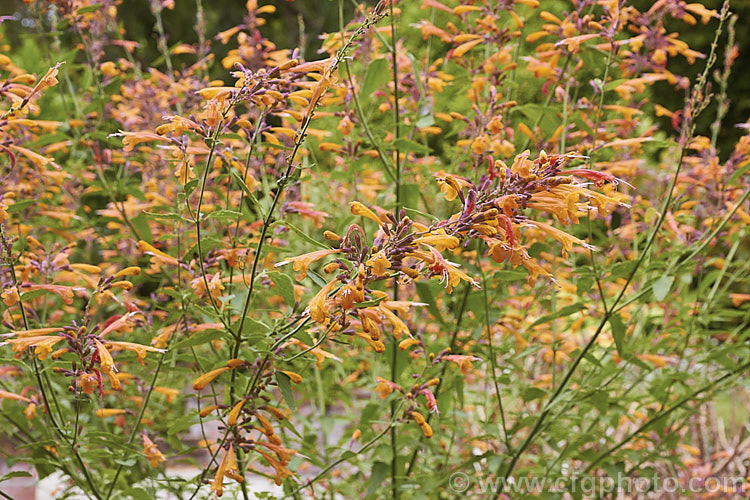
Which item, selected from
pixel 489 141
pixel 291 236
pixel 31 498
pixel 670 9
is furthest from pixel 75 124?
pixel 31 498

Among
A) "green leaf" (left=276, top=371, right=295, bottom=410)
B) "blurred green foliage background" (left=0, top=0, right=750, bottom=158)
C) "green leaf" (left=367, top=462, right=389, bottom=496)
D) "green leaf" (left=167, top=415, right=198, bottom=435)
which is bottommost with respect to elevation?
"blurred green foliage background" (left=0, top=0, right=750, bottom=158)

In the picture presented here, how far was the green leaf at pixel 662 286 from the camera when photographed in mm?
2053

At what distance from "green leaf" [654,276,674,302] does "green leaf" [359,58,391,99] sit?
106cm

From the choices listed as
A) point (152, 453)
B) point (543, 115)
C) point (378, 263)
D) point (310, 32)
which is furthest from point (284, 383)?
point (310, 32)

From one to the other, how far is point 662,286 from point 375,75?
1.09 metres

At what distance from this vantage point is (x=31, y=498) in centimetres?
507

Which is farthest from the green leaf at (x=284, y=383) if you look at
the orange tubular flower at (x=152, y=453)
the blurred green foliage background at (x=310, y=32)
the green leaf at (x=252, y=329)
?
the blurred green foliage background at (x=310, y=32)

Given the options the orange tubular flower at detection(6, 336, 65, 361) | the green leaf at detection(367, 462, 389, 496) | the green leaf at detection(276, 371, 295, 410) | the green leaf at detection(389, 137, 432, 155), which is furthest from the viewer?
the green leaf at detection(367, 462, 389, 496)

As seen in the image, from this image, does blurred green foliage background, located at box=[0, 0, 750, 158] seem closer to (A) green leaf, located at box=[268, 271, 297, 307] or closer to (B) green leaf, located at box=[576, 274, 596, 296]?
(B) green leaf, located at box=[576, 274, 596, 296]

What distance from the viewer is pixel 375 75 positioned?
2.31m

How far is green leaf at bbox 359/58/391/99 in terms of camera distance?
2.29m

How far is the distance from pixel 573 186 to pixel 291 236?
1690 mm

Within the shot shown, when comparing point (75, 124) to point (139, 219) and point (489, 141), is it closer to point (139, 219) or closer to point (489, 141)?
point (139, 219)

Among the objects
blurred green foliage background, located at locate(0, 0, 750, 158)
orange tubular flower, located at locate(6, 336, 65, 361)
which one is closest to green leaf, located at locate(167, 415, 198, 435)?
orange tubular flower, located at locate(6, 336, 65, 361)
